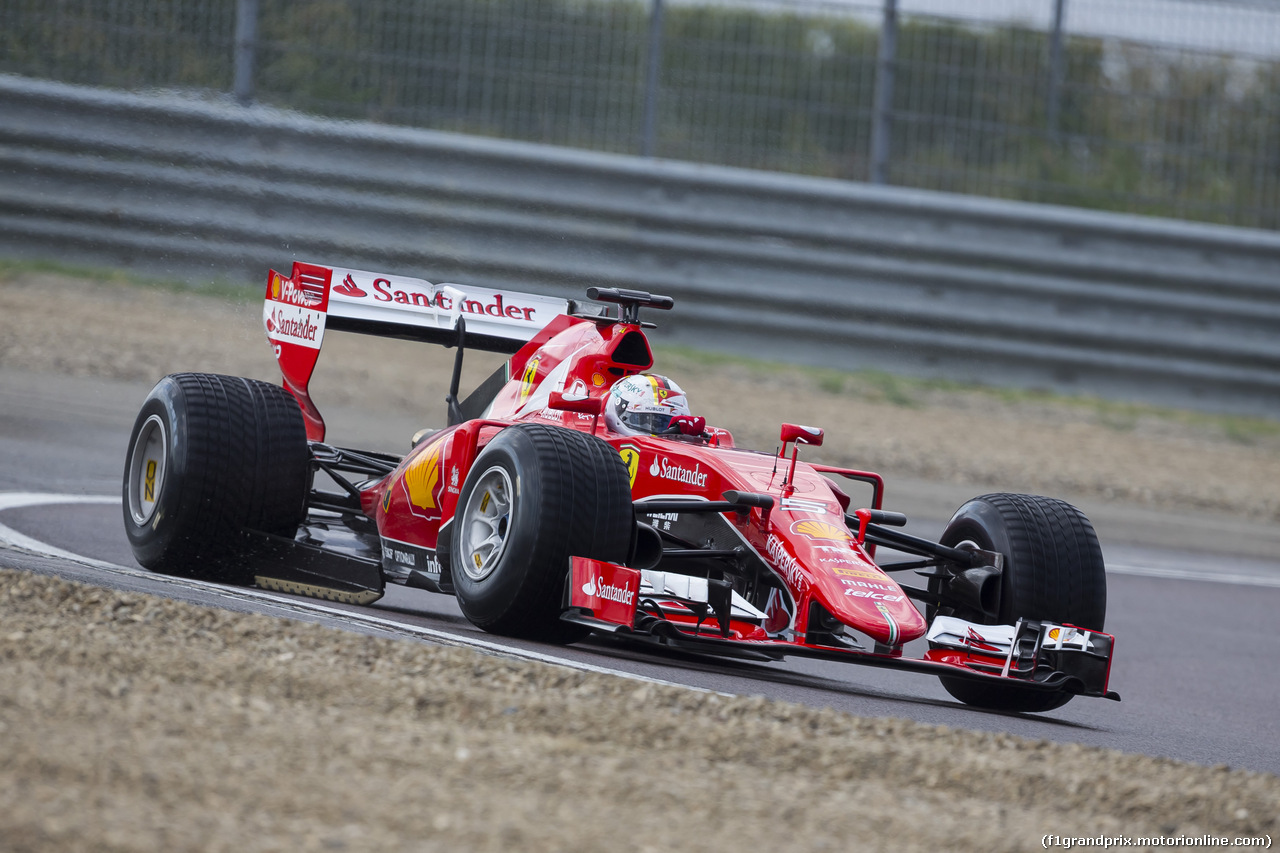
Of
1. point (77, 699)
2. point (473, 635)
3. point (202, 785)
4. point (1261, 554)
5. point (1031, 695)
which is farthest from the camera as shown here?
point (1261, 554)

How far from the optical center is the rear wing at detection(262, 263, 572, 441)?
814cm

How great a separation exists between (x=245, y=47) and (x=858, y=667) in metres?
9.41

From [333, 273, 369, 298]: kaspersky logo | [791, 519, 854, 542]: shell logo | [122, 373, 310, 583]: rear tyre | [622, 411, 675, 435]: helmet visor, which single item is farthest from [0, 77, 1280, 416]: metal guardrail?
[791, 519, 854, 542]: shell logo

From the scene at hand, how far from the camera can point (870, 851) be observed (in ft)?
11.8

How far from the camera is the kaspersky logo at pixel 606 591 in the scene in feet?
19.2

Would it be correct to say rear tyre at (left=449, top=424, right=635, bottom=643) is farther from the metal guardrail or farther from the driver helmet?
the metal guardrail

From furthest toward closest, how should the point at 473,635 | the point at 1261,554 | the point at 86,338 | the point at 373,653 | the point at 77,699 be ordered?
the point at 86,338 → the point at 1261,554 → the point at 473,635 → the point at 373,653 → the point at 77,699

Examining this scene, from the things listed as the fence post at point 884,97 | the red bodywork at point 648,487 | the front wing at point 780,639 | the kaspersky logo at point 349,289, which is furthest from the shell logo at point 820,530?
the fence post at point 884,97

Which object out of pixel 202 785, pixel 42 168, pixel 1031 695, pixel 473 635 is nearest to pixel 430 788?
pixel 202 785

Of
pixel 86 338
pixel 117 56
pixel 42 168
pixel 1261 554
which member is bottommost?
pixel 1261 554

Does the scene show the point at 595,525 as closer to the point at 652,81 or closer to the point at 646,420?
the point at 646,420

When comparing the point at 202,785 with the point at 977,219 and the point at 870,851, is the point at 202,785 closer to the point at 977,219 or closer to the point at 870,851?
the point at 870,851

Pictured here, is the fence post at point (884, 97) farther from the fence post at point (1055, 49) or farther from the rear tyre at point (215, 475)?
the rear tyre at point (215, 475)

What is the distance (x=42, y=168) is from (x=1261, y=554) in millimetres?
10368
